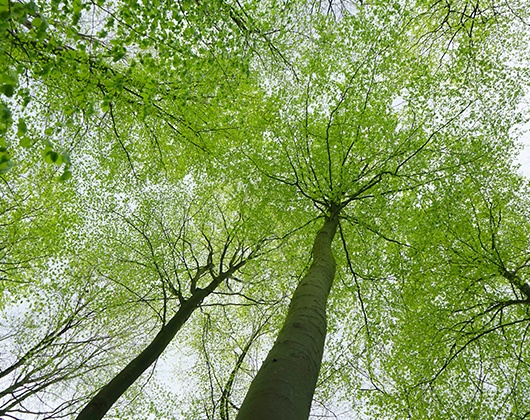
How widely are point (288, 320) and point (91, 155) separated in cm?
852

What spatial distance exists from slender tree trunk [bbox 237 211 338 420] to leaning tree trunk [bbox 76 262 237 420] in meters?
3.19

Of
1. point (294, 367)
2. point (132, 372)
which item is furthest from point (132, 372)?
point (294, 367)

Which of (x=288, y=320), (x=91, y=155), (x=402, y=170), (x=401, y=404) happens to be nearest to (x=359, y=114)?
(x=402, y=170)

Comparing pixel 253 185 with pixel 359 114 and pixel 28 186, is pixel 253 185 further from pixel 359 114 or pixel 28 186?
pixel 28 186

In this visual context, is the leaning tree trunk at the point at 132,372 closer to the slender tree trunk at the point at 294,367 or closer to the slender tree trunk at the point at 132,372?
the slender tree trunk at the point at 132,372

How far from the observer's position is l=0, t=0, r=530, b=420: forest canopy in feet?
23.3

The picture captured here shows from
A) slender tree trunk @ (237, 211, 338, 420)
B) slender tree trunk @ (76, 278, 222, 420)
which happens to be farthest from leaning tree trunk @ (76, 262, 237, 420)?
slender tree trunk @ (237, 211, 338, 420)

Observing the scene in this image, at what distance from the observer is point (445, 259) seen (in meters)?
8.11

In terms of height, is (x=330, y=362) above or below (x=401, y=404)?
above

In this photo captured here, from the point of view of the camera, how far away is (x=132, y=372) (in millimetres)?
5508

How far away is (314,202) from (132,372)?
462 cm

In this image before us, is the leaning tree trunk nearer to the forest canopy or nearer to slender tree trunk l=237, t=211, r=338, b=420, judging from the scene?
the forest canopy

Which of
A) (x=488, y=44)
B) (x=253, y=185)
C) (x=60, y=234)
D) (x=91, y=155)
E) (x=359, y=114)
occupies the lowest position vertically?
(x=60, y=234)

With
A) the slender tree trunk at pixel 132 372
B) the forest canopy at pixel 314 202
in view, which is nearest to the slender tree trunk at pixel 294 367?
the forest canopy at pixel 314 202
